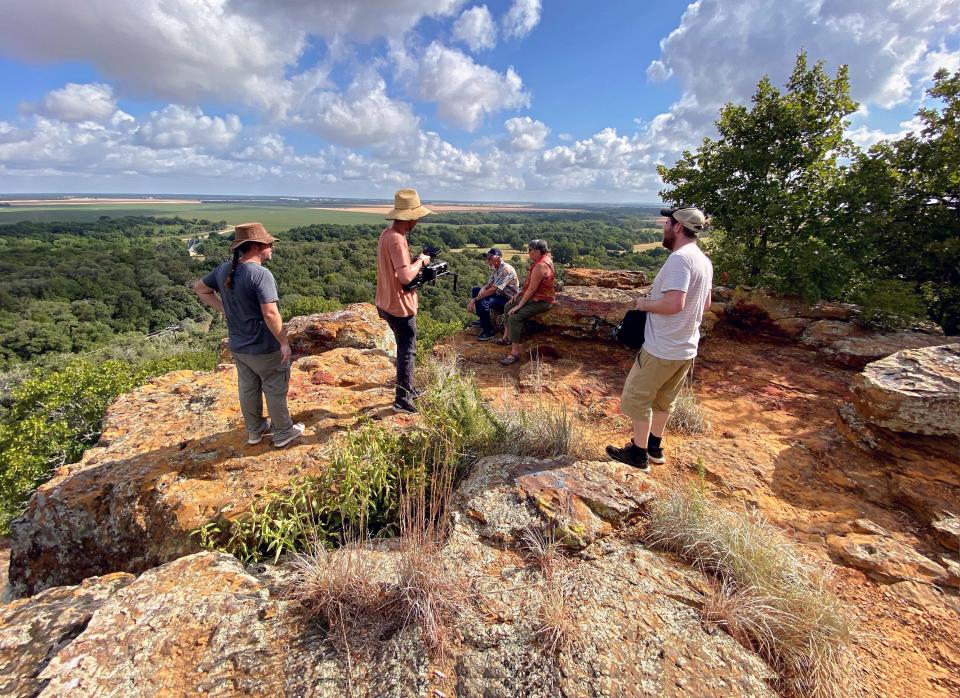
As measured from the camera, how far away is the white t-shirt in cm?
284

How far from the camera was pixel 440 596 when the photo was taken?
1.96m

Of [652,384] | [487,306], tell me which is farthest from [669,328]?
[487,306]

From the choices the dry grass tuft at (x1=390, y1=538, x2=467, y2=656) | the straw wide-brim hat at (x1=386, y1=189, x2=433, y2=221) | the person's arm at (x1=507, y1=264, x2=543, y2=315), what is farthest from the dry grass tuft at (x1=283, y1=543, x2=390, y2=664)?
the person's arm at (x1=507, y1=264, x2=543, y2=315)

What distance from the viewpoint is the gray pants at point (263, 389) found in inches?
133

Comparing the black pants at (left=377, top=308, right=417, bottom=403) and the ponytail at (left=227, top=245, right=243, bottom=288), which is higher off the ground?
the ponytail at (left=227, top=245, right=243, bottom=288)

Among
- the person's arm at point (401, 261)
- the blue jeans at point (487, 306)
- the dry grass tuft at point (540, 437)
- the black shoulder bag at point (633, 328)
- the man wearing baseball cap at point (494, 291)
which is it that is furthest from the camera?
the blue jeans at point (487, 306)

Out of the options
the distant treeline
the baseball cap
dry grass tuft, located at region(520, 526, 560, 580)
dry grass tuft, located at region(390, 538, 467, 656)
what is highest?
the baseball cap

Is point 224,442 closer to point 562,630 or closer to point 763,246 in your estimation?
point 562,630

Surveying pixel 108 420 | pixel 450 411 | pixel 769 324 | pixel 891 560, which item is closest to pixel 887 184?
pixel 769 324

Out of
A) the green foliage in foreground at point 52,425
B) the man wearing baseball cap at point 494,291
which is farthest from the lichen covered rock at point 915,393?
the green foliage in foreground at point 52,425

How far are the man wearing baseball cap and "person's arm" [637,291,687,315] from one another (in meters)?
4.10

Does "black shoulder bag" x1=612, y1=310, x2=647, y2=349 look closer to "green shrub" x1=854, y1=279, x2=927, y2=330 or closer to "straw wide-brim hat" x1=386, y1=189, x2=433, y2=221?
"straw wide-brim hat" x1=386, y1=189, x2=433, y2=221

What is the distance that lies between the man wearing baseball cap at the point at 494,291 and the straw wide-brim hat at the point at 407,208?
2.90 meters

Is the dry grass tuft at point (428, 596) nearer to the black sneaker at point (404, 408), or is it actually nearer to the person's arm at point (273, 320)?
the person's arm at point (273, 320)
